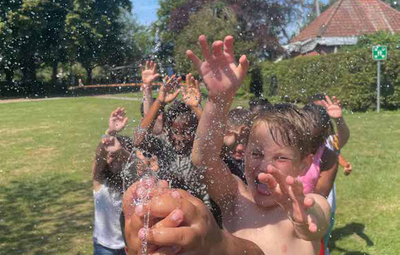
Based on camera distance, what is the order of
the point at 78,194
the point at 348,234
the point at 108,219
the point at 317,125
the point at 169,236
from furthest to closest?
the point at 78,194, the point at 348,234, the point at 108,219, the point at 317,125, the point at 169,236

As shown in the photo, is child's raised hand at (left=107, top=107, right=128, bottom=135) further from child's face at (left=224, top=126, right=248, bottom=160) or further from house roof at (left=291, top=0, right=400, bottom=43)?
house roof at (left=291, top=0, right=400, bottom=43)

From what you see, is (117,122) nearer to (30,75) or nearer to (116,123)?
(116,123)

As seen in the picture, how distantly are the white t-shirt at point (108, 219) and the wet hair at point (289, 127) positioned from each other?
1321 mm

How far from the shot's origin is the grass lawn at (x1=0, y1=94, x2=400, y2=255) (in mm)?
4711

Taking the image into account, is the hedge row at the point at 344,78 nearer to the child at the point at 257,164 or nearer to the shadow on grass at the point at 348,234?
the shadow on grass at the point at 348,234

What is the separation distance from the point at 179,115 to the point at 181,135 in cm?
16

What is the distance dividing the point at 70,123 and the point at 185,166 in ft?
47.2

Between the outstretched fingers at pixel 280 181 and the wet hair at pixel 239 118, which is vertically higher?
the wet hair at pixel 239 118

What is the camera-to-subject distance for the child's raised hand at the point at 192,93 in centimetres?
282

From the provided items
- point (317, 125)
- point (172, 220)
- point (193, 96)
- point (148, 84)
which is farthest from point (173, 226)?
point (148, 84)

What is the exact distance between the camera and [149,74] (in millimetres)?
3342

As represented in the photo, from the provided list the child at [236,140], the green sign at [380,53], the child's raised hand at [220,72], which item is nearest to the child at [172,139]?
the child at [236,140]

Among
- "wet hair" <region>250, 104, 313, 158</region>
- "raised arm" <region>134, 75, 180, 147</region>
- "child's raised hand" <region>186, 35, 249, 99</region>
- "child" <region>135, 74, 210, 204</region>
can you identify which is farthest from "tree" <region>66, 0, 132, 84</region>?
"child's raised hand" <region>186, 35, 249, 99</region>

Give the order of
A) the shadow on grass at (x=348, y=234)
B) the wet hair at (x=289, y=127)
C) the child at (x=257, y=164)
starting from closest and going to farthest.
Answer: the child at (x=257, y=164) → the wet hair at (x=289, y=127) → the shadow on grass at (x=348, y=234)
